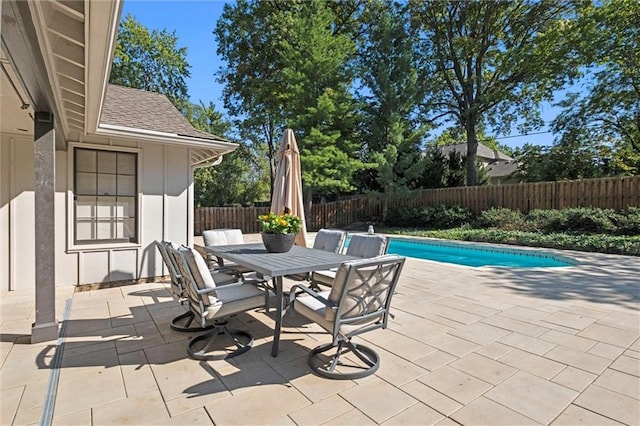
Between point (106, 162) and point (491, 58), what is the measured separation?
17730 millimetres

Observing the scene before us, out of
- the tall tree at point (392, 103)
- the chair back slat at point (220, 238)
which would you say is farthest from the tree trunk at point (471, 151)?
the chair back slat at point (220, 238)

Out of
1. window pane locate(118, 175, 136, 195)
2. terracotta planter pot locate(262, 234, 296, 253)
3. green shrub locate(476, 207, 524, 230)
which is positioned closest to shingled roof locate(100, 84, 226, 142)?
window pane locate(118, 175, 136, 195)

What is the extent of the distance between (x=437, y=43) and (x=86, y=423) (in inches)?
735

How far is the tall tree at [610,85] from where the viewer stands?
40.5 feet

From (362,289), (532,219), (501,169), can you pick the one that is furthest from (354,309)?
(501,169)

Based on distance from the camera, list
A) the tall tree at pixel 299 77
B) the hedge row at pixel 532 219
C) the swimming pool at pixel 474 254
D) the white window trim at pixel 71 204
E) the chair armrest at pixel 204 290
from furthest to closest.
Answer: the tall tree at pixel 299 77 < the hedge row at pixel 532 219 < the swimming pool at pixel 474 254 < the white window trim at pixel 71 204 < the chair armrest at pixel 204 290

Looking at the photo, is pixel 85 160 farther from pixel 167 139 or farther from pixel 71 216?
pixel 167 139

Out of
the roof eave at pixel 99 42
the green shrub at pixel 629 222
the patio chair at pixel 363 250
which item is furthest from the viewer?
the green shrub at pixel 629 222

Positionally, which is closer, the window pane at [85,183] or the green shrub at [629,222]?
the window pane at [85,183]

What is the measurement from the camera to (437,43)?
53.1 feet

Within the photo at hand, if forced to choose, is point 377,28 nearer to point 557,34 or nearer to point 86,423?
point 557,34

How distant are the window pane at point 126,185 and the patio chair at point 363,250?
136 inches

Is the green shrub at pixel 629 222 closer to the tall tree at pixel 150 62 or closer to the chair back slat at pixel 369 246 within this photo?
the chair back slat at pixel 369 246

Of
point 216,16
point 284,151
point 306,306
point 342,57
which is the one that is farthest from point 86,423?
point 216,16
